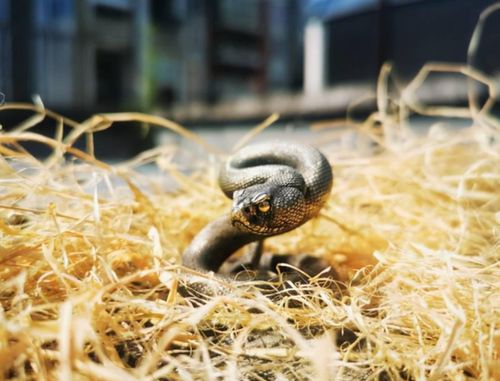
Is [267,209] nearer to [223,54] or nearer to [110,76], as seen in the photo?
[110,76]

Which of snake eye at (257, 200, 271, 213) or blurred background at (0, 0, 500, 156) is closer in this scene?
snake eye at (257, 200, 271, 213)

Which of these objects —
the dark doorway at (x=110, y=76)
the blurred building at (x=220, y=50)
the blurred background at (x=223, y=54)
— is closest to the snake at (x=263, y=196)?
the blurred background at (x=223, y=54)

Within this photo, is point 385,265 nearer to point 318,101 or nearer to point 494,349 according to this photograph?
point 494,349

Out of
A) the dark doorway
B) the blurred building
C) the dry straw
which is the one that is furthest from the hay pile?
the dark doorway

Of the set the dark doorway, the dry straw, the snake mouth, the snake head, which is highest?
the dark doorway

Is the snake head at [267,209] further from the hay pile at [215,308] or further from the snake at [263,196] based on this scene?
the hay pile at [215,308]

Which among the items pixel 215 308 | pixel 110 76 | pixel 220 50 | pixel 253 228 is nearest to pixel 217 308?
pixel 215 308

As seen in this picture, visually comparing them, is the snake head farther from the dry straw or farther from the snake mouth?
the dry straw
